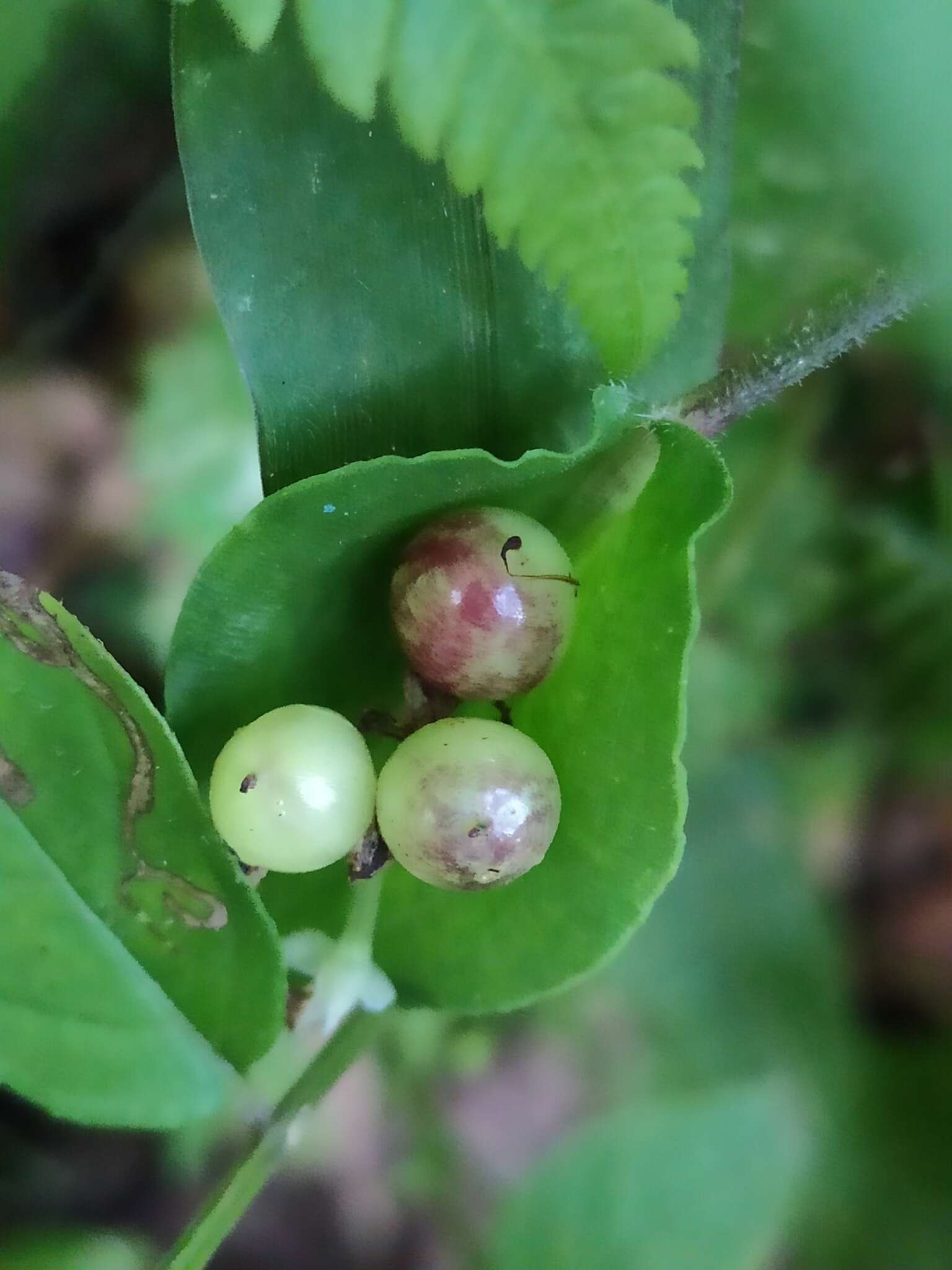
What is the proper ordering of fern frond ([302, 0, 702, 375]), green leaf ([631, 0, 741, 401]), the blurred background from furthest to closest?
1. the blurred background
2. green leaf ([631, 0, 741, 401])
3. fern frond ([302, 0, 702, 375])

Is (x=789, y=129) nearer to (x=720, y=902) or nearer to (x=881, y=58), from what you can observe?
(x=881, y=58)

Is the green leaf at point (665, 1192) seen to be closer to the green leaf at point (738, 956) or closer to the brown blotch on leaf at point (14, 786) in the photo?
the green leaf at point (738, 956)

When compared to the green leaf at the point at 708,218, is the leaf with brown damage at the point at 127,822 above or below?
below

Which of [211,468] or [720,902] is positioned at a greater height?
[211,468]

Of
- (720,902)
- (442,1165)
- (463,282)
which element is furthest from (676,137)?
(442,1165)

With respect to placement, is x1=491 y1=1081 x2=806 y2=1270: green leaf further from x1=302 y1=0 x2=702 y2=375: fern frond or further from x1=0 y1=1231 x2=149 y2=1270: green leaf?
x1=302 y1=0 x2=702 y2=375: fern frond

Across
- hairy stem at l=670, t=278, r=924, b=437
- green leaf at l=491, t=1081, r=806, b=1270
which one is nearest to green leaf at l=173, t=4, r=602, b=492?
hairy stem at l=670, t=278, r=924, b=437

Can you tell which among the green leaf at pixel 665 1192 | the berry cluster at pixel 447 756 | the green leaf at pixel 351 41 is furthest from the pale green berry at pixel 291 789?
the green leaf at pixel 665 1192
